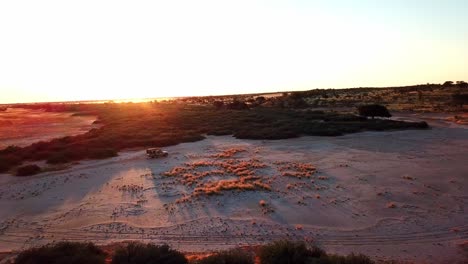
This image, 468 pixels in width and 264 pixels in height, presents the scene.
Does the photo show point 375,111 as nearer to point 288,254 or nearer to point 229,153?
point 229,153

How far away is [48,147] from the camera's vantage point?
3497 cm

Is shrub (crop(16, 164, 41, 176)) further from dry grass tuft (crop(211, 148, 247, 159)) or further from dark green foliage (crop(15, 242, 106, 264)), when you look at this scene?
dark green foliage (crop(15, 242, 106, 264))

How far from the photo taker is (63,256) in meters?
11.0

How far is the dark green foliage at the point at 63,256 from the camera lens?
10861mm

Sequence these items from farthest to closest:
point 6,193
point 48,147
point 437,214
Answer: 1. point 48,147
2. point 6,193
3. point 437,214

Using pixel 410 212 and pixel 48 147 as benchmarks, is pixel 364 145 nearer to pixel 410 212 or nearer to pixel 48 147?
pixel 410 212

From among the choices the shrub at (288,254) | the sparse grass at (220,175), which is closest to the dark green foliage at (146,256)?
the shrub at (288,254)

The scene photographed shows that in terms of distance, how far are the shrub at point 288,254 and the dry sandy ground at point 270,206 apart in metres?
2.84

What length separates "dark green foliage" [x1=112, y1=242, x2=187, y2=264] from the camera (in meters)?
10.8

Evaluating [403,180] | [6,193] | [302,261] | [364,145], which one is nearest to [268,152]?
[364,145]

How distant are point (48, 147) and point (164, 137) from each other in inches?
398

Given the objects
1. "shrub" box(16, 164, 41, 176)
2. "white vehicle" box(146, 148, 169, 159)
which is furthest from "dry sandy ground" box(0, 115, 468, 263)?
"white vehicle" box(146, 148, 169, 159)

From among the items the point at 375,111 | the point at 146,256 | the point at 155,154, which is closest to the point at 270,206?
the point at 146,256

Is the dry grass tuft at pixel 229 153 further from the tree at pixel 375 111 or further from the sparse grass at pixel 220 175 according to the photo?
the tree at pixel 375 111
